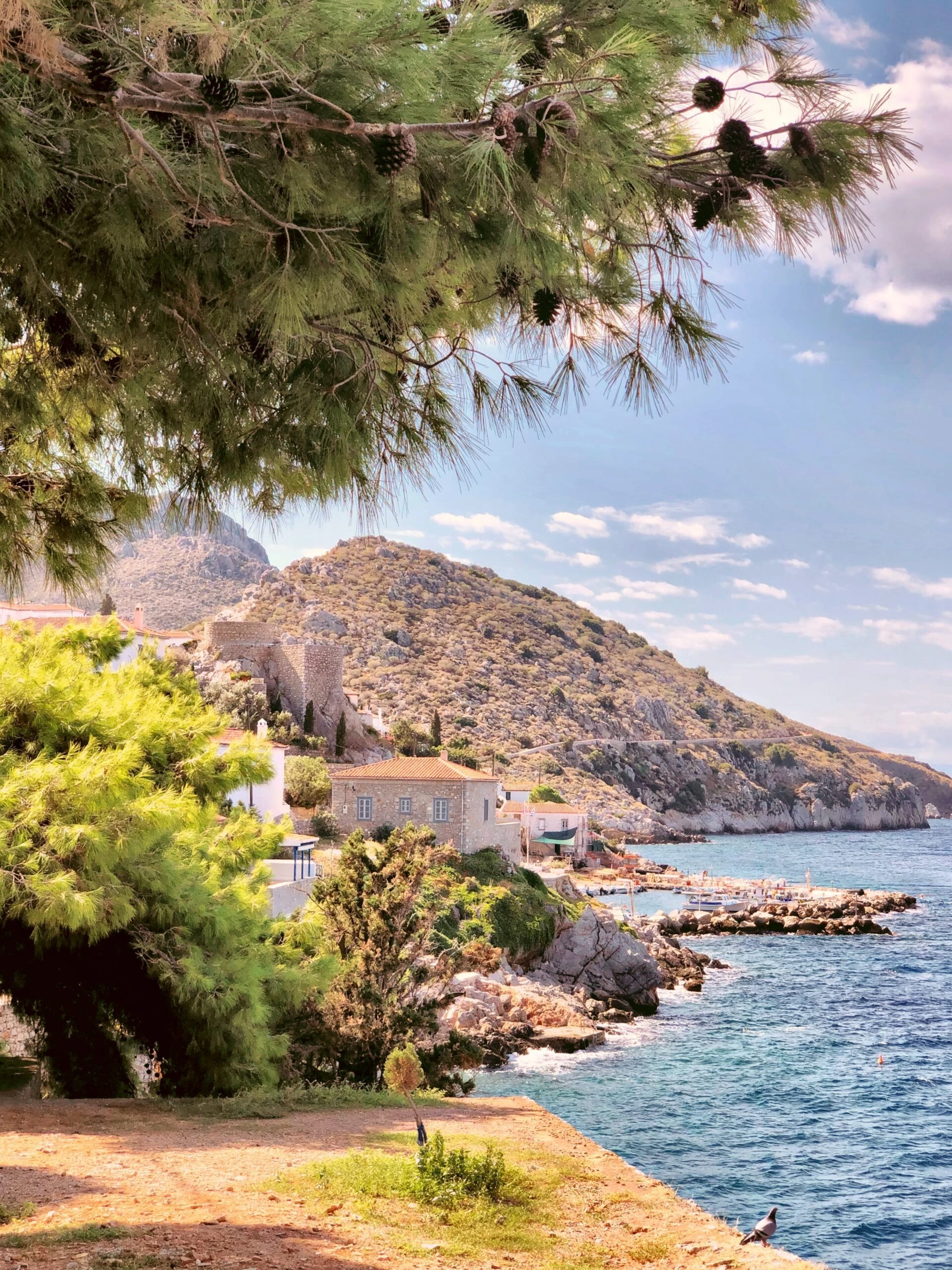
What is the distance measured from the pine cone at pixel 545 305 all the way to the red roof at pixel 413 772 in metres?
30.0

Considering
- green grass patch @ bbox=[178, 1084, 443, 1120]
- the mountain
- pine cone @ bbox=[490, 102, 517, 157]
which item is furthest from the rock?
the mountain

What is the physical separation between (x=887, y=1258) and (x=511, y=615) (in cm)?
10170

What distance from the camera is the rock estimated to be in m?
29.6

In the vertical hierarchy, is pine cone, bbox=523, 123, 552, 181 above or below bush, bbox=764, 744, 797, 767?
below

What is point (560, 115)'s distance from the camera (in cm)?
310

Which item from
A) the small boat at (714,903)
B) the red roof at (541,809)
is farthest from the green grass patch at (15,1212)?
the red roof at (541,809)

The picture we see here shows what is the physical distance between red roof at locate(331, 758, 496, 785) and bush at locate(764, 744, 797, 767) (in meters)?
93.2

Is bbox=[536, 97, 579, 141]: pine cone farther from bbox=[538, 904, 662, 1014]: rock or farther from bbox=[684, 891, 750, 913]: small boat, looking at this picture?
bbox=[684, 891, 750, 913]: small boat

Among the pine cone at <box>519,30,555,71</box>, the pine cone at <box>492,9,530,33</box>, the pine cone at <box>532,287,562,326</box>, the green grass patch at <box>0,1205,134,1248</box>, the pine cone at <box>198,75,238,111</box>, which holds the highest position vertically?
the pine cone at <box>492,9,530,33</box>

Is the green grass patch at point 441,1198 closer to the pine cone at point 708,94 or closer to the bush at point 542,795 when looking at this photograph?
the pine cone at point 708,94

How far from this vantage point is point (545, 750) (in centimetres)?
9312

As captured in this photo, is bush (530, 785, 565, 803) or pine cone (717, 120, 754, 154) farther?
bush (530, 785, 565, 803)

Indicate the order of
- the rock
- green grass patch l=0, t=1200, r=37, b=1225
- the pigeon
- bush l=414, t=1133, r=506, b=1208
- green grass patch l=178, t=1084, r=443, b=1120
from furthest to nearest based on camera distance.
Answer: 1. the rock
2. green grass patch l=178, t=1084, r=443, b=1120
3. bush l=414, t=1133, r=506, b=1208
4. the pigeon
5. green grass patch l=0, t=1200, r=37, b=1225

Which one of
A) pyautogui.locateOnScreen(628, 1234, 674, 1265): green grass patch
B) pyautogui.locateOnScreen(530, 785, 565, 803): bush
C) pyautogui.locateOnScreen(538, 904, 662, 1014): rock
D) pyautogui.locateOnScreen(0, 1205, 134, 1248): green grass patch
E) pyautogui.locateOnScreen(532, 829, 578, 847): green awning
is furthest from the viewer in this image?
pyautogui.locateOnScreen(530, 785, 565, 803): bush
